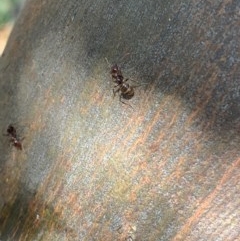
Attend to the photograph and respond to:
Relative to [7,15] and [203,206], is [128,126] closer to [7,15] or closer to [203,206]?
[203,206]

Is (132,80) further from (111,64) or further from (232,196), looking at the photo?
(232,196)

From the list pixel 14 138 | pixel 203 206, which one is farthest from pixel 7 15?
pixel 203 206

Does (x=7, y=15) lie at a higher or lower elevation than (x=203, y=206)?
higher

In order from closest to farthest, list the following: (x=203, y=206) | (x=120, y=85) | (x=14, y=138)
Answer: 1. (x=203, y=206)
2. (x=120, y=85)
3. (x=14, y=138)

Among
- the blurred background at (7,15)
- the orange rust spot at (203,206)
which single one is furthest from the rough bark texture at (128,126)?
the blurred background at (7,15)

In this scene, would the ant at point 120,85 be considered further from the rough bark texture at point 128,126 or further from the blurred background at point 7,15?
the blurred background at point 7,15

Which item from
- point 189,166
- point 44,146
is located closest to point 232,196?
point 189,166
